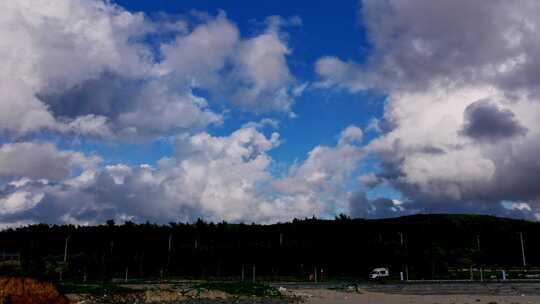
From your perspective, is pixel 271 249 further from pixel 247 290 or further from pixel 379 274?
pixel 247 290

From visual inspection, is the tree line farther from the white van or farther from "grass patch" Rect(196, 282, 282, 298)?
"grass patch" Rect(196, 282, 282, 298)

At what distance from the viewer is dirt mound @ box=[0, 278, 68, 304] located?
2270 centimetres

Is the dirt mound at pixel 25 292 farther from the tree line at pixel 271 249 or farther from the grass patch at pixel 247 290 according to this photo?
the tree line at pixel 271 249

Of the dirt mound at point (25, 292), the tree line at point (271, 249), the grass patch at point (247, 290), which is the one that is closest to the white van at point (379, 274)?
the tree line at point (271, 249)

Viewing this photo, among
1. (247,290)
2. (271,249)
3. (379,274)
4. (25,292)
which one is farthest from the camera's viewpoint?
(271,249)

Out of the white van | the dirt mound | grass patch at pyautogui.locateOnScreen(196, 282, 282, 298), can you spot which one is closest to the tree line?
the white van

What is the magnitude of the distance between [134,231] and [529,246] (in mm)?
80144

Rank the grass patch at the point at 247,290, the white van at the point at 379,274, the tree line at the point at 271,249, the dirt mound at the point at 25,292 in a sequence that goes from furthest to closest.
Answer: the tree line at the point at 271,249 < the white van at the point at 379,274 < the grass patch at the point at 247,290 < the dirt mound at the point at 25,292

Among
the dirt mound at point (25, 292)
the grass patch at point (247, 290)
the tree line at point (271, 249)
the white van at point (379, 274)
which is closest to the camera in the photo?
the dirt mound at point (25, 292)

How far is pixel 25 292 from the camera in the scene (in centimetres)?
2305

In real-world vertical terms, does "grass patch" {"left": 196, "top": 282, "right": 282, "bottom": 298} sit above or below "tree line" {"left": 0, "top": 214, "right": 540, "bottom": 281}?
below

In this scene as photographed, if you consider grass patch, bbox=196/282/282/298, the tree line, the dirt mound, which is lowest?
grass patch, bbox=196/282/282/298

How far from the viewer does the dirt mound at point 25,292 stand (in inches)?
894

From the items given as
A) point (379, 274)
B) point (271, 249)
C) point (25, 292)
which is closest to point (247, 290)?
point (25, 292)
